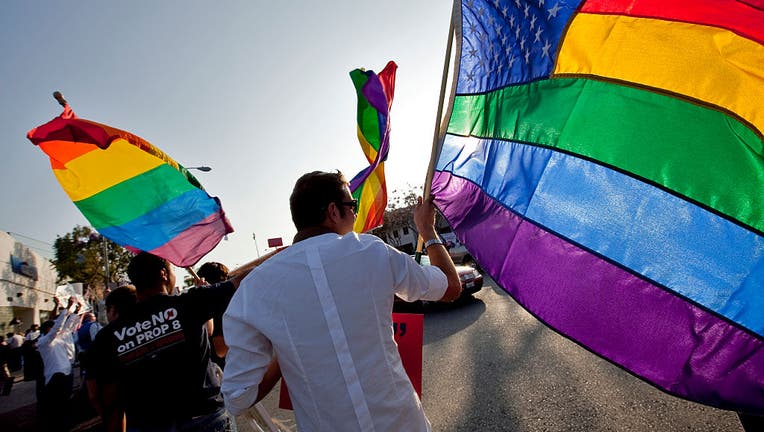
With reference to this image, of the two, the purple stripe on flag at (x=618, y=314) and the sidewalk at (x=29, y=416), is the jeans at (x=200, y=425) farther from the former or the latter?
the sidewalk at (x=29, y=416)

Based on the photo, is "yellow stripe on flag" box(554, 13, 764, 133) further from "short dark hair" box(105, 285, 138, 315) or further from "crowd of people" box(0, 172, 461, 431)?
"short dark hair" box(105, 285, 138, 315)

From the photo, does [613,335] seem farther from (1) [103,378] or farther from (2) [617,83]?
(1) [103,378]

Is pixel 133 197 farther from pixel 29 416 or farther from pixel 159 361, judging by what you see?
pixel 29 416

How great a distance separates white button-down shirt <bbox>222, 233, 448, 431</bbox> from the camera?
1.31 meters

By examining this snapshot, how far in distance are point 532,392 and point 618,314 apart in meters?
2.95

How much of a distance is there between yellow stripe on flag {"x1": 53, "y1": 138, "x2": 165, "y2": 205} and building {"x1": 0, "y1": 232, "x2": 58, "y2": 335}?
27.3 m

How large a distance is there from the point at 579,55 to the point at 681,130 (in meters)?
0.53

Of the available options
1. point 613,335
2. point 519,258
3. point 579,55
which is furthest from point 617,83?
point 613,335

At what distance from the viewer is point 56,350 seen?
666 centimetres

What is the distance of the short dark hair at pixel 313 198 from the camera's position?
5.00 feet

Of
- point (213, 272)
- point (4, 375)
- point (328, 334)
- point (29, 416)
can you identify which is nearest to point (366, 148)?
point (213, 272)

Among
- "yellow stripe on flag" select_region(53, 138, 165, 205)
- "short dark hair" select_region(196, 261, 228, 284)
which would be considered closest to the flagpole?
"short dark hair" select_region(196, 261, 228, 284)

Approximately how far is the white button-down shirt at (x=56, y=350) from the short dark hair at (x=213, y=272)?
4.89 meters

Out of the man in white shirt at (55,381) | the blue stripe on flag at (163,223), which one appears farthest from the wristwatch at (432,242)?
the man in white shirt at (55,381)
